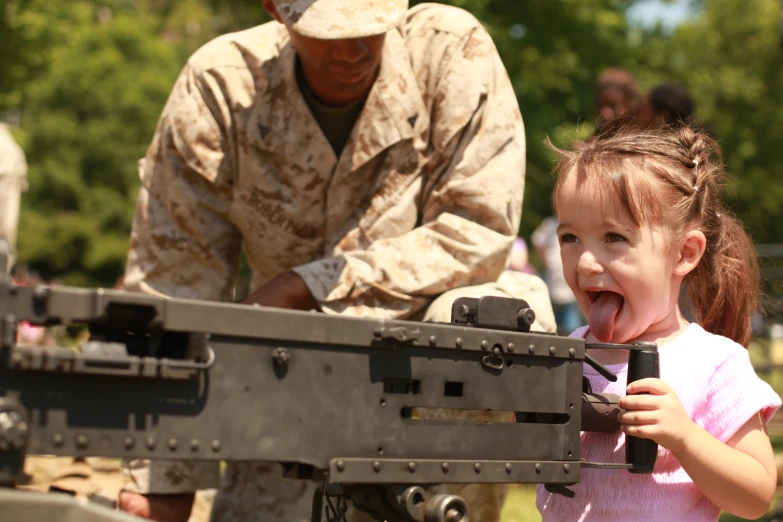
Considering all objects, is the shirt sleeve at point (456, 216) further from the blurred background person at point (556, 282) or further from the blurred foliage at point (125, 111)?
the blurred foliage at point (125, 111)

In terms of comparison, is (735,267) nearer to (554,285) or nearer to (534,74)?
(554,285)

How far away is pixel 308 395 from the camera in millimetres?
2223

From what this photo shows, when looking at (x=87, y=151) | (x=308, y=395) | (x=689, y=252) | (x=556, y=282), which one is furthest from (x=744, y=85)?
(x=308, y=395)

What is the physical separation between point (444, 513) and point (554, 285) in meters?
6.91

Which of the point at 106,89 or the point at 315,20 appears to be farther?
the point at 106,89

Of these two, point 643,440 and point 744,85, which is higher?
point 744,85

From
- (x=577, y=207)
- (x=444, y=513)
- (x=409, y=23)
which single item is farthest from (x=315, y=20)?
(x=444, y=513)

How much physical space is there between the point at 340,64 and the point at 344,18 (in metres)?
0.19

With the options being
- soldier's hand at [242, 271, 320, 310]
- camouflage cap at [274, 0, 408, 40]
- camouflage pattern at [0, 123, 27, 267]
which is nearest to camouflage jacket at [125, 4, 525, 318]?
soldier's hand at [242, 271, 320, 310]

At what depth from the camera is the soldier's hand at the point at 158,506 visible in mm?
3686

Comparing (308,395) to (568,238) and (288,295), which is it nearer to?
(568,238)

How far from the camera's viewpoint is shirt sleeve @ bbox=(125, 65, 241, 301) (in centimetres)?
397

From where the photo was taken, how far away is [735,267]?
9.55ft

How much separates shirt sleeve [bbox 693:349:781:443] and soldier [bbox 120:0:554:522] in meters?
1.02
